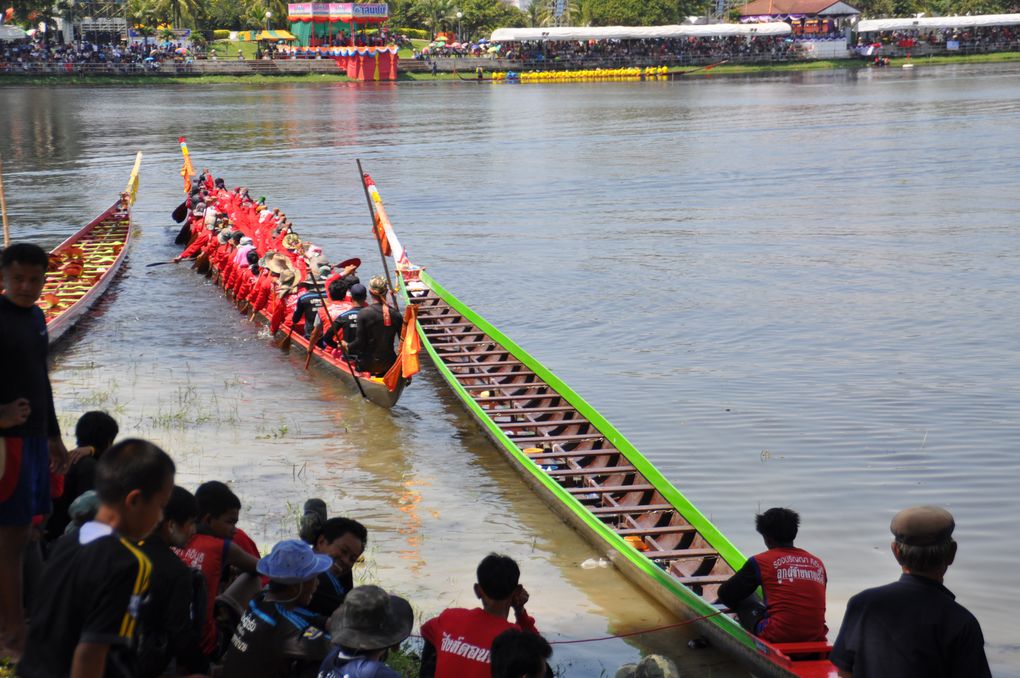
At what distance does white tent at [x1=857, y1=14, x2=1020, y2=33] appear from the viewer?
90938 millimetres

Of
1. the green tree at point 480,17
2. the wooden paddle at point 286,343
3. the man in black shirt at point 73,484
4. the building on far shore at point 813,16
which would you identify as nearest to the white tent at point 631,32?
the building on far shore at point 813,16

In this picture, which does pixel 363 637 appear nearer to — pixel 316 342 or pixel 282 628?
pixel 282 628

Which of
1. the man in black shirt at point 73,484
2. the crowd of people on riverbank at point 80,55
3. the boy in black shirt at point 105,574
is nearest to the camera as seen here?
the boy in black shirt at point 105,574

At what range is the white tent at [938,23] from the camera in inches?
3580

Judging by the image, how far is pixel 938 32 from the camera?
10131 centimetres

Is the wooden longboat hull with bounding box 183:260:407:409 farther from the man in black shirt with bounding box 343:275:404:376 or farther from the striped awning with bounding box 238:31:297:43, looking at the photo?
the striped awning with bounding box 238:31:297:43

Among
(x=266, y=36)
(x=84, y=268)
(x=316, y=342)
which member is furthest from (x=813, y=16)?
(x=316, y=342)

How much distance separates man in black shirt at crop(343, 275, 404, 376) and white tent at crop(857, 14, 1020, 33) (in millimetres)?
89219

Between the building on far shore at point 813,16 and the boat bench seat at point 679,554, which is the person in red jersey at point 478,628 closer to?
the boat bench seat at point 679,554

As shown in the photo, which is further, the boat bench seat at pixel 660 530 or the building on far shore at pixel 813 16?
the building on far shore at pixel 813 16

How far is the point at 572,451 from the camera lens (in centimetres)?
1061

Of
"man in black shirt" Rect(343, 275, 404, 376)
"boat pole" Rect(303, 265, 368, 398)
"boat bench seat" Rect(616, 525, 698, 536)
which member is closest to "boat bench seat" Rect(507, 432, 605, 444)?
"boat bench seat" Rect(616, 525, 698, 536)

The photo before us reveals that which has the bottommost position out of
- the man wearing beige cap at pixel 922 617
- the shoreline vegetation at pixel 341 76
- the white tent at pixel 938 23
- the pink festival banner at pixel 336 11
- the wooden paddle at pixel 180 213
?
the wooden paddle at pixel 180 213

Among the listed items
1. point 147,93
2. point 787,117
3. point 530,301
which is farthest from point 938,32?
point 530,301
